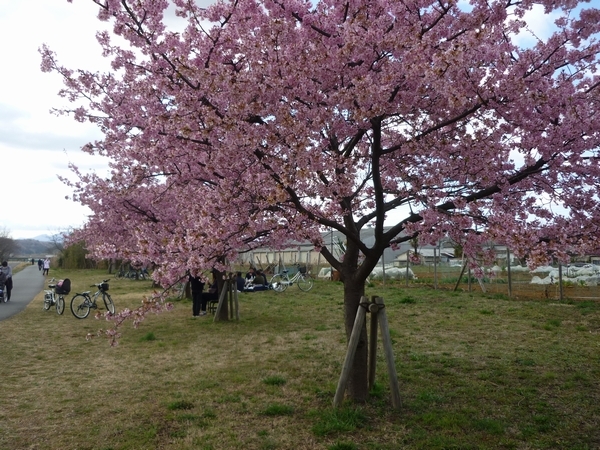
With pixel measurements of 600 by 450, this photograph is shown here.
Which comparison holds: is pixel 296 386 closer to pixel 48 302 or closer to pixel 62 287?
pixel 62 287

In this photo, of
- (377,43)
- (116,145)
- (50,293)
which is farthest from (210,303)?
(377,43)

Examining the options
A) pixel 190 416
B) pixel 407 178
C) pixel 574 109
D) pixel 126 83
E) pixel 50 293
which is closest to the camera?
pixel 574 109

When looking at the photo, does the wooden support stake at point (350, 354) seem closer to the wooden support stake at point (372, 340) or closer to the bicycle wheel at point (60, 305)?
the wooden support stake at point (372, 340)

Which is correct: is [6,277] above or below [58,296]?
above

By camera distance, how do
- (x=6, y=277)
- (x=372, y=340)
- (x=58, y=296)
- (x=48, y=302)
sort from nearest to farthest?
1. (x=372, y=340)
2. (x=58, y=296)
3. (x=48, y=302)
4. (x=6, y=277)

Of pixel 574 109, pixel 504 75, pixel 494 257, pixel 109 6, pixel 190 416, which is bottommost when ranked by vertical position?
pixel 190 416

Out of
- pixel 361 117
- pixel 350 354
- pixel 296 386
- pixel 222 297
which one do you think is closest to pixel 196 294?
pixel 222 297

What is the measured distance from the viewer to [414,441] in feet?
14.4

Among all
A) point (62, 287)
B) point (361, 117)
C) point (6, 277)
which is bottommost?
point (62, 287)

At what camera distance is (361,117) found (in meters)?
4.18

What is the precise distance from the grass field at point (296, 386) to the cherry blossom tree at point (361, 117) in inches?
40.2

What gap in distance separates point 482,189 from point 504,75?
1383 millimetres

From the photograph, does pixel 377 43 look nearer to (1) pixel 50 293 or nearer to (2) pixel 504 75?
(2) pixel 504 75

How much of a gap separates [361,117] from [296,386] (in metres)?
3.74
